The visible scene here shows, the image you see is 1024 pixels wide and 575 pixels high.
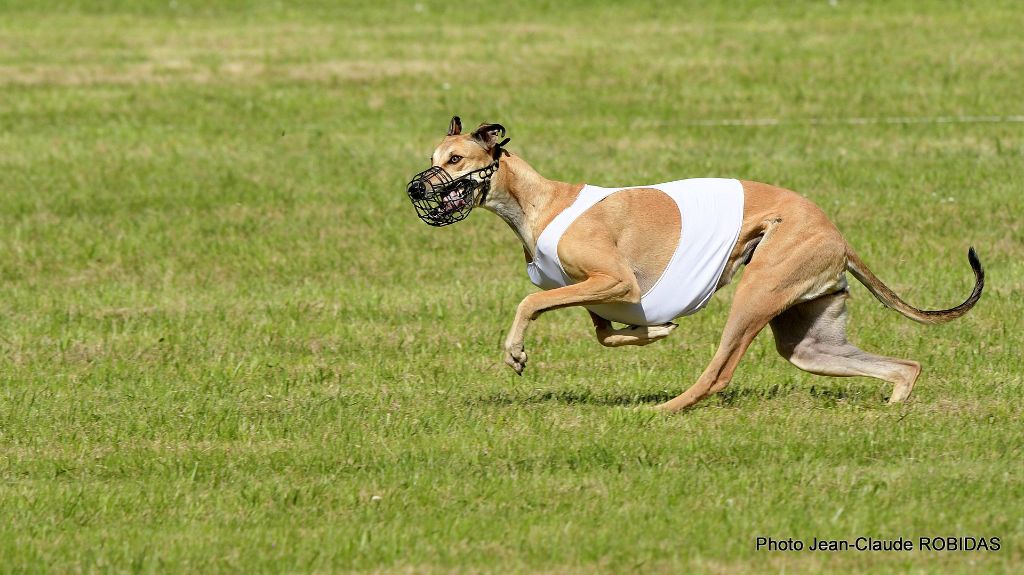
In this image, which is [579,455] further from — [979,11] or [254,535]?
[979,11]

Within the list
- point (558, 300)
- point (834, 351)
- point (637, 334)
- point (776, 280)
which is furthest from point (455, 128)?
point (834, 351)

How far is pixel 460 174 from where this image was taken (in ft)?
27.7

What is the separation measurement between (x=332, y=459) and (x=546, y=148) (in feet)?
29.7

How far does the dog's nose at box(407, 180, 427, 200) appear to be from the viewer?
8.18 meters

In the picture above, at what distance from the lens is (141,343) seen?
10656 mm

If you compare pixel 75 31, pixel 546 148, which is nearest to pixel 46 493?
pixel 546 148

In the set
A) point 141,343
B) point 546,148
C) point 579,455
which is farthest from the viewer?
point 546,148

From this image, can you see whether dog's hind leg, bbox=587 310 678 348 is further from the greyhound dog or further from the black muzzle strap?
the black muzzle strap

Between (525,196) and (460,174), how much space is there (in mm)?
412

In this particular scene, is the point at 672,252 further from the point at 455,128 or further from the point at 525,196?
the point at 455,128

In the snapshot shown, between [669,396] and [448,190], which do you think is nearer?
[448,190]

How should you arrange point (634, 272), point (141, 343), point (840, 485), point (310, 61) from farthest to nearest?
point (310, 61)
point (141, 343)
point (634, 272)
point (840, 485)

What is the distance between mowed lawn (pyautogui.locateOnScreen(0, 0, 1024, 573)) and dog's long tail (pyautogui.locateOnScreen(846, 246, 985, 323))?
47 centimetres

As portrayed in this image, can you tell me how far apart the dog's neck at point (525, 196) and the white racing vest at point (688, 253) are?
14cm
